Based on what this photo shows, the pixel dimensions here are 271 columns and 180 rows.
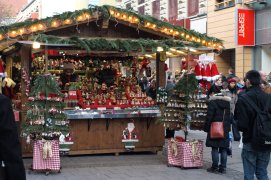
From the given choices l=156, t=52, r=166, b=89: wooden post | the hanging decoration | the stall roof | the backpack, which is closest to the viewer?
the backpack

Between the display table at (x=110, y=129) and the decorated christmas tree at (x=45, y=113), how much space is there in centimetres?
130

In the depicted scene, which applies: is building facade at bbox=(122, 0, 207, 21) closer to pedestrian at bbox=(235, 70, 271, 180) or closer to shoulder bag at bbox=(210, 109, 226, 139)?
shoulder bag at bbox=(210, 109, 226, 139)

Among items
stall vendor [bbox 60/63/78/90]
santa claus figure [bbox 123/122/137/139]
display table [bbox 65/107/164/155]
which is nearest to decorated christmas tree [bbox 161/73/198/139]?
display table [bbox 65/107/164/155]

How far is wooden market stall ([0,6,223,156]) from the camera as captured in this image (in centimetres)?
1058

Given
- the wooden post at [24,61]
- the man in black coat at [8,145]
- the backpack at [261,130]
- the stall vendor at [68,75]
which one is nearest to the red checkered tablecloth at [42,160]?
the wooden post at [24,61]

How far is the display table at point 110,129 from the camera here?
37.2 feet

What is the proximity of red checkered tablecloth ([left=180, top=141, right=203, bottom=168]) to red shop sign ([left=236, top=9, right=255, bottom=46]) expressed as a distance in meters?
13.5

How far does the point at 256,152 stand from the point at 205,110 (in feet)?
11.1

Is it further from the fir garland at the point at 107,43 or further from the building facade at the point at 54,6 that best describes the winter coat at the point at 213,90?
the building facade at the point at 54,6

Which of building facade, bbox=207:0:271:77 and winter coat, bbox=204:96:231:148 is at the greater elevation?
building facade, bbox=207:0:271:77

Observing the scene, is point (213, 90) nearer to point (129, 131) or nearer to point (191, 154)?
point (191, 154)

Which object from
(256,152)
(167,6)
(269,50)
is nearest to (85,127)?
(256,152)

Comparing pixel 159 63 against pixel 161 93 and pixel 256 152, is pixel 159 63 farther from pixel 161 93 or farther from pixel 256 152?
pixel 256 152

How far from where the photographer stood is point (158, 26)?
1160 cm
